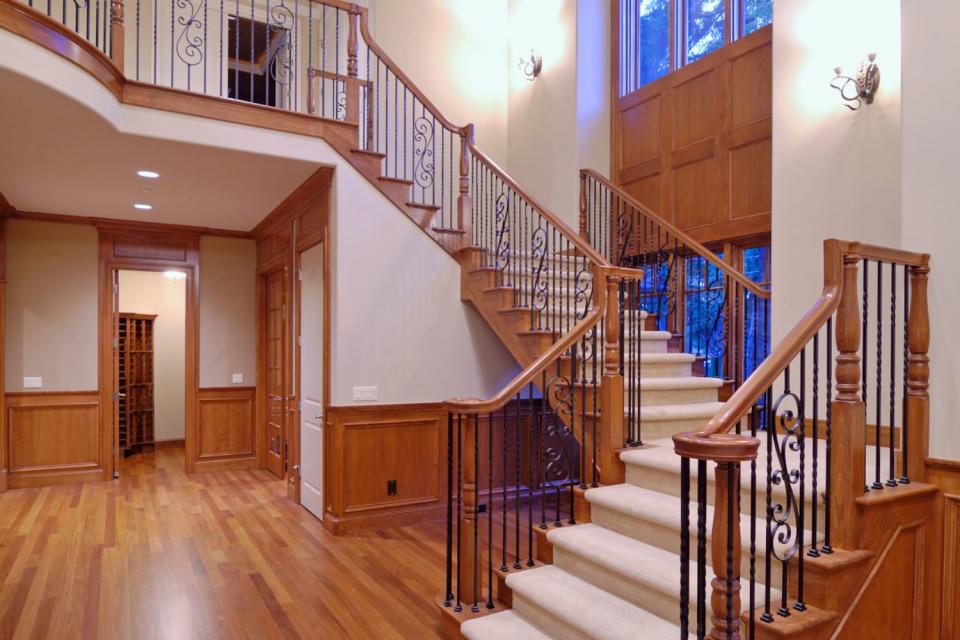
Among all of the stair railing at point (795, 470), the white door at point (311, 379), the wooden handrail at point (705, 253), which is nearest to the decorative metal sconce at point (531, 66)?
the wooden handrail at point (705, 253)

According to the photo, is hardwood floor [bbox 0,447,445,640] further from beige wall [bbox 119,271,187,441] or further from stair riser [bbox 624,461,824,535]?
beige wall [bbox 119,271,187,441]

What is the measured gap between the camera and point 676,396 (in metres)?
4.24

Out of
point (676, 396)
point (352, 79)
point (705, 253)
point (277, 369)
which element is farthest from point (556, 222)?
point (277, 369)

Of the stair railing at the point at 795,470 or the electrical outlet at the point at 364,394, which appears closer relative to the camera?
the stair railing at the point at 795,470

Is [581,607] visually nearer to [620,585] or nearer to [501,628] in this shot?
[620,585]

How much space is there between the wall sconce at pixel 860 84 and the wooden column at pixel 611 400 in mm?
1858

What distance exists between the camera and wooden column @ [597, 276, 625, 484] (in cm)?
350

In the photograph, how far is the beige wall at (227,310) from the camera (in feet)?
23.5

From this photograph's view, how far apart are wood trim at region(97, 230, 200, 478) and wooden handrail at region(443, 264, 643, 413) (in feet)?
15.7

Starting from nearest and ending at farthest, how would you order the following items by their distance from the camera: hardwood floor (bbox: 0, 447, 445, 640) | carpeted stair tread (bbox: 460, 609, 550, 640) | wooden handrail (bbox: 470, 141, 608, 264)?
carpeted stair tread (bbox: 460, 609, 550, 640)
hardwood floor (bbox: 0, 447, 445, 640)
wooden handrail (bbox: 470, 141, 608, 264)

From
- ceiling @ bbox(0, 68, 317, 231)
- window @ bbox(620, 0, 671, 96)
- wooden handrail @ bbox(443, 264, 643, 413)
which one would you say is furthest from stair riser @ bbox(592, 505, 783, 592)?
window @ bbox(620, 0, 671, 96)

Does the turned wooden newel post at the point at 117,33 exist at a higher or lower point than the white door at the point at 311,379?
higher

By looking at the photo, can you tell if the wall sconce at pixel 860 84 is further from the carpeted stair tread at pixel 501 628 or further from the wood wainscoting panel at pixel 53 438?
the wood wainscoting panel at pixel 53 438

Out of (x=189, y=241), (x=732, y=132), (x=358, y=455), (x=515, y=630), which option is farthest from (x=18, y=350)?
(x=732, y=132)
